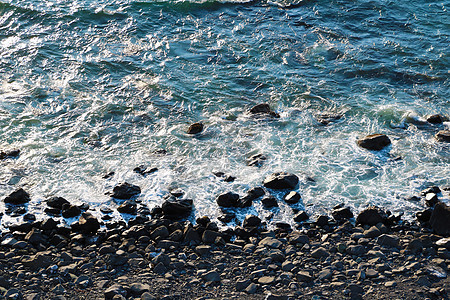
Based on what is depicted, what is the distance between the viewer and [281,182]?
33.9 ft

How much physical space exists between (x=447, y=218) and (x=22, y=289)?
23.9ft

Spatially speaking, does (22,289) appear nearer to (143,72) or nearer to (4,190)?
(4,190)

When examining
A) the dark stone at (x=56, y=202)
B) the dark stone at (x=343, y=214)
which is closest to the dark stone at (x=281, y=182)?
the dark stone at (x=343, y=214)

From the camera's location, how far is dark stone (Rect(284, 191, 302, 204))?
Result: 32.7 feet

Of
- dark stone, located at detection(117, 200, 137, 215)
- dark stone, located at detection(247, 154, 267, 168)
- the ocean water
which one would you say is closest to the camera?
dark stone, located at detection(117, 200, 137, 215)

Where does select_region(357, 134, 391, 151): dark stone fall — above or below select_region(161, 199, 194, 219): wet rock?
Result: below

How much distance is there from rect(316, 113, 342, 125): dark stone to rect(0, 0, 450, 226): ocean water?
0.15 metres

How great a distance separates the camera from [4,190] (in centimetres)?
1026

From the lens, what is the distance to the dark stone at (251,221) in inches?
364

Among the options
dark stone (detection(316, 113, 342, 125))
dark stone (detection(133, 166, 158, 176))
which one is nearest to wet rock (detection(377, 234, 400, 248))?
dark stone (detection(316, 113, 342, 125))

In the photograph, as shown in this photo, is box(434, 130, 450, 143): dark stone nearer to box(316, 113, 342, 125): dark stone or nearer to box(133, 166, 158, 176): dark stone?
box(316, 113, 342, 125): dark stone

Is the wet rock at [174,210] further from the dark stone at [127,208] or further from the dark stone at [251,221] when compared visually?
the dark stone at [251,221]

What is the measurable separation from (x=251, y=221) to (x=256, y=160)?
2333 mm

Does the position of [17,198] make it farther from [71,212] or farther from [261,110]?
[261,110]
